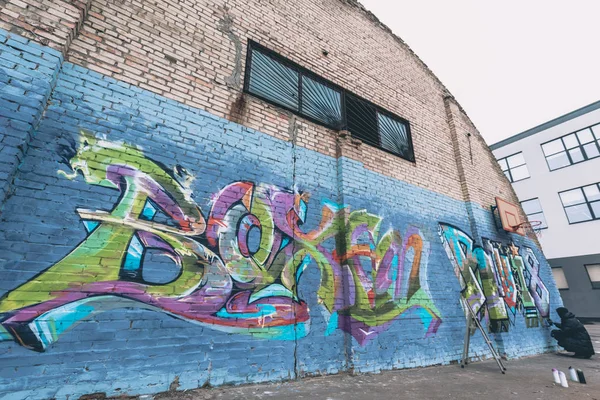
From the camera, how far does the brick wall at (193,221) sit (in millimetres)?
2568

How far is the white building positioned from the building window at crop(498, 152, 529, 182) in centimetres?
6

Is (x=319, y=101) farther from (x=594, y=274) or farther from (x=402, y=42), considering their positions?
(x=594, y=274)

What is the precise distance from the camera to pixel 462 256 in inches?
245

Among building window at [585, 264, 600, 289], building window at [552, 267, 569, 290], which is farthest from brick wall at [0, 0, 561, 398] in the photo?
building window at [552, 267, 569, 290]

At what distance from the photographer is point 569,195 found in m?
15.7

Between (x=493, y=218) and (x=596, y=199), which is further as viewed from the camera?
(x=596, y=199)

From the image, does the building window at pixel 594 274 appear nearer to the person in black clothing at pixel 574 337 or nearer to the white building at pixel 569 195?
the white building at pixel 569 195

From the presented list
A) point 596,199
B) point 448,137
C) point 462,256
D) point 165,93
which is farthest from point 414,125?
point 596,199

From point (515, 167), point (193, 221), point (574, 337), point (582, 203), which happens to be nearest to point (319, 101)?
point (193, 221)

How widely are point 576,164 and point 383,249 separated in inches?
693

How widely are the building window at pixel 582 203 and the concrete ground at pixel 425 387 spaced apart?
46.4 feet

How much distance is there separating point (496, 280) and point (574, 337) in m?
2.14

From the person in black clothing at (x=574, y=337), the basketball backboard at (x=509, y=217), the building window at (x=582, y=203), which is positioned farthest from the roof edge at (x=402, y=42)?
the building window at (x=582, y=203)

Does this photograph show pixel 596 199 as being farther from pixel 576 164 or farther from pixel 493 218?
pixel 493 218
